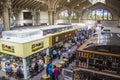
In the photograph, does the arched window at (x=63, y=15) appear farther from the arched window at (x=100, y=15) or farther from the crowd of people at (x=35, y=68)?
the crowd of people at (x=35, y=68)

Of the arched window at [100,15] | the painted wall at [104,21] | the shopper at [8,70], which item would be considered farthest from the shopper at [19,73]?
the arched window at [100,15]

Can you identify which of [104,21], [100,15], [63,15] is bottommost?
[104,21]

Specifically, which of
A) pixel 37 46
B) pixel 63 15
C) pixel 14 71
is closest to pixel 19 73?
pixel 14 71

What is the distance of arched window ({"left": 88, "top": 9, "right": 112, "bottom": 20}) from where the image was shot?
37.3 meters

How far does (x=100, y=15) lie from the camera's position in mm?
38062

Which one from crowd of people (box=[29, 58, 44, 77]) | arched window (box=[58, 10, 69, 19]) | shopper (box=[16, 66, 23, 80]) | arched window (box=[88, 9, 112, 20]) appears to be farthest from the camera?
arched window (box=[58, 10, 69, 19])

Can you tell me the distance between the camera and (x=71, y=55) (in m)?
12.9

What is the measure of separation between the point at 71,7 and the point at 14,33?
27.1 meters

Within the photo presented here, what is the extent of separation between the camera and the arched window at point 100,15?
122 ft

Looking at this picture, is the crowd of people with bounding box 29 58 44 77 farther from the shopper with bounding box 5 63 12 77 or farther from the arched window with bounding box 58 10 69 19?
the arched window with bounding box 58 10 69 19

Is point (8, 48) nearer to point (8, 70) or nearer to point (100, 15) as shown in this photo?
point (8, 70)

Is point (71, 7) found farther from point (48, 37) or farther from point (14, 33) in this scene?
point (14, 33)

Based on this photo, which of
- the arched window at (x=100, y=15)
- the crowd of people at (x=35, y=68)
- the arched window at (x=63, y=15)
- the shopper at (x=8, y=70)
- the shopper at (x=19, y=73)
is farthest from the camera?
the arched window at (x=63, y=15)

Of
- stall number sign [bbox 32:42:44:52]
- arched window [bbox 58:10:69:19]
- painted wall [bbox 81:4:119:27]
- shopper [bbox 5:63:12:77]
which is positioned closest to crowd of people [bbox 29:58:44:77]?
stall number sign [bbox 32:42:44:52]
